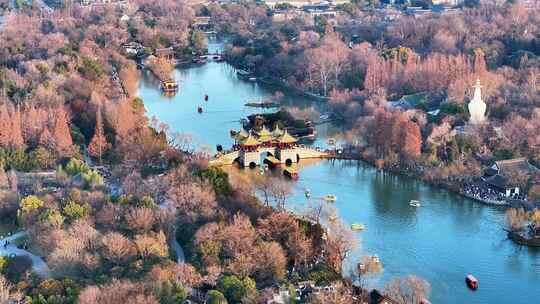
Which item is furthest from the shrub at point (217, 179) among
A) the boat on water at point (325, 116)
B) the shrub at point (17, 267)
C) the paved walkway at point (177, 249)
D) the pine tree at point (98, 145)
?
the boat on water at point (325, 116)

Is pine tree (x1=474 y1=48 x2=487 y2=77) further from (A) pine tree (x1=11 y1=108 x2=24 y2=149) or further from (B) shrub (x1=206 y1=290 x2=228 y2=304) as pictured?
(B) shrub (x1=206 y1=290 x2=228 y2=304)

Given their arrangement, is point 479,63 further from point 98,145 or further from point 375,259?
point 375,259

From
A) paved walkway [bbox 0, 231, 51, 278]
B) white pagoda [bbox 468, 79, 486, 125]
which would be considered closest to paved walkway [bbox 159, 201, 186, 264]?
paved walkway [bbox 0, 231, 51, 278]

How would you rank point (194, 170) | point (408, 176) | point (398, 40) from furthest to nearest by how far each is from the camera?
1. point (398, 40)
2. point (408, 176)
3. point (194, 170)

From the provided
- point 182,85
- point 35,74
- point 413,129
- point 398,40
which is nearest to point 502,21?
point 398,40

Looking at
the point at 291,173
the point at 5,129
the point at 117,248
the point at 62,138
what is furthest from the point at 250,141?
the point at 117,248

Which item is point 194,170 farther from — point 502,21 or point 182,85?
point 502,21

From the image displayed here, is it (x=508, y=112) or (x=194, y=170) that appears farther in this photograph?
(x=508, y=112)
